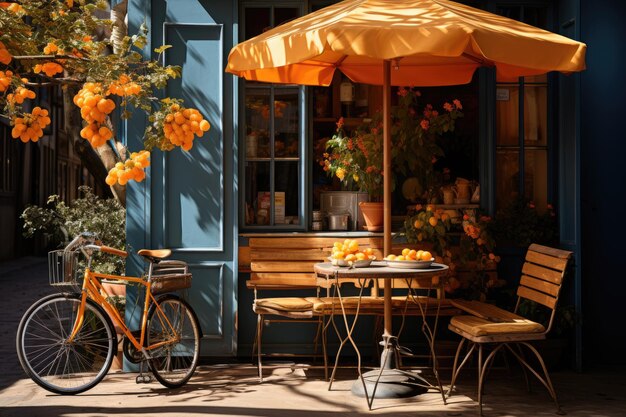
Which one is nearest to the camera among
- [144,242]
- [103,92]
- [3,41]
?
[3,41]

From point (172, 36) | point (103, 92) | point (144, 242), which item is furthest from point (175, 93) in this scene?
point (103, 92)

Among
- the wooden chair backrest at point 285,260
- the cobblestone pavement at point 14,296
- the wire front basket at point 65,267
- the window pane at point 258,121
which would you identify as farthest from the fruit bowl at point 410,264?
the cobblestone pavement at point 14,296

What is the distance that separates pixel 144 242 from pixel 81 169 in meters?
28.7

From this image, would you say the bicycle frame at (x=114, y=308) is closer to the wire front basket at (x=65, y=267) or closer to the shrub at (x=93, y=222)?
the wire front basket at (x=65, y=267)

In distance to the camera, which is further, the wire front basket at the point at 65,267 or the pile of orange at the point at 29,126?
the wire front basket at the point at 65,267

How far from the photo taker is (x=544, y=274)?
24.5ft

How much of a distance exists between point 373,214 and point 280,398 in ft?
7.48

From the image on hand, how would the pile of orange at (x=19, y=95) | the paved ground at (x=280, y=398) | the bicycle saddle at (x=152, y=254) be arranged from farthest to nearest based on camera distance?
1. the bicycle saddle at (x=152, y=254)
2. the paved ground at (x=280, y=398)
3. the pile of orange at (x=19, y=95)

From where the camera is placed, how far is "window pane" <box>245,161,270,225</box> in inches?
347

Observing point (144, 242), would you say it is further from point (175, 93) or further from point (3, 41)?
point (3, 41)

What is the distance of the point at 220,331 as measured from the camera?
28.0 ft

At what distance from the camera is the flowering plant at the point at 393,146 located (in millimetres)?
8641

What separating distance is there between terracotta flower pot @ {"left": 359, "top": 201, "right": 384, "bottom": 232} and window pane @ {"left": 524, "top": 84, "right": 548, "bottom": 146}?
1580 mm

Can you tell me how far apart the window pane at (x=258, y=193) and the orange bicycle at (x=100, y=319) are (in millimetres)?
1012
